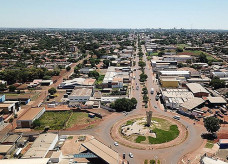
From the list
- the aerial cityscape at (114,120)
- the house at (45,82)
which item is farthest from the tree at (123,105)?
the house at (45,82)

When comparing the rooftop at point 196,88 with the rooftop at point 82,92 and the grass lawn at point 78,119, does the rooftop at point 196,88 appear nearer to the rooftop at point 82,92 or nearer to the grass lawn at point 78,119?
the rooftop at point 82,92

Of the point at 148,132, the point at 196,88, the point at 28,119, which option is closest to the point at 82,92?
the point at 28,119

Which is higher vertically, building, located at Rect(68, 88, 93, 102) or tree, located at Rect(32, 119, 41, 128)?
building, located at Rect(68, 88, 93, 102)

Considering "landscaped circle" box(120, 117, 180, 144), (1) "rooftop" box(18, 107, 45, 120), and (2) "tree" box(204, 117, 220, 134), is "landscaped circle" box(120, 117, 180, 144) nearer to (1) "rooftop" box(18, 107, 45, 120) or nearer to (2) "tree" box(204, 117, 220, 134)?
(2) "tree" box(204, 117, 220, 134)

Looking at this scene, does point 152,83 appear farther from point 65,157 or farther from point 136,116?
point 65,157

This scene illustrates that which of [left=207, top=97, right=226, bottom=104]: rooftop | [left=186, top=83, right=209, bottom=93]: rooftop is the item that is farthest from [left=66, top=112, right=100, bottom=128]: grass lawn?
[left=186, top=83, right=209, bottom=93]: rooftop
